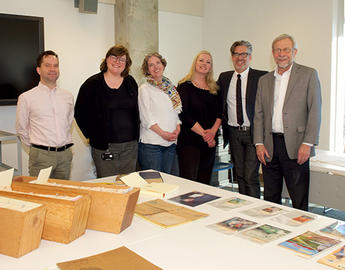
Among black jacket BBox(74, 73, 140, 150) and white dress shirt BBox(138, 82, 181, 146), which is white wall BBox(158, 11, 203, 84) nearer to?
white dress shirt BBox(138, 82, 181, 146)

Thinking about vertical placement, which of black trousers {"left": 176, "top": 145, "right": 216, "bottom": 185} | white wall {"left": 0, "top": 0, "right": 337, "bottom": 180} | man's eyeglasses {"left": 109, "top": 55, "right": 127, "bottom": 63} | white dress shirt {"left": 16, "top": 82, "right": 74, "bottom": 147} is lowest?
black trousers {"left": 176, "top": 145, "right": 216, "bottom": 185}

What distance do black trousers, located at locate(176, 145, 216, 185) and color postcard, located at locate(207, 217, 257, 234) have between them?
1.69 metres

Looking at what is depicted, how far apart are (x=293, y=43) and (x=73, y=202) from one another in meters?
2.21

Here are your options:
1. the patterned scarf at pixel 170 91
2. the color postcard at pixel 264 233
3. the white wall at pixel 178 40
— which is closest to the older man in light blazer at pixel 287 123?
the patterned scarf at pixel 170 91

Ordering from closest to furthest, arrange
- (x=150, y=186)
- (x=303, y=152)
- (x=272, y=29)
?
1. (x=150, y=186)
2. (x=303, y=152)
3. (x=272, y=29)

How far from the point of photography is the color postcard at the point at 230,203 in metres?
1.81

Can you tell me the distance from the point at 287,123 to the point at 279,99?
0.70ft

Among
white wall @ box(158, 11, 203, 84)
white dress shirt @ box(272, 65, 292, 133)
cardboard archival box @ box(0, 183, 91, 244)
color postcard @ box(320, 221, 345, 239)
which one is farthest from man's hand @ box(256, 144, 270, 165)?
white wall @ box(158, 11, 203, 84)

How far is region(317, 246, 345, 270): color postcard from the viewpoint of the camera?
1224 millimetres

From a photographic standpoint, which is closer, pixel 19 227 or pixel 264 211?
pixel 19 227

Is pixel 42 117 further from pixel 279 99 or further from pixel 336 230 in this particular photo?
pixel 336 230

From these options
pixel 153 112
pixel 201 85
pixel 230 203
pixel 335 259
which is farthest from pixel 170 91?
pixel 335 259

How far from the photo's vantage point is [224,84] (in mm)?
3502

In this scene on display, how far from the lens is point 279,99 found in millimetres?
2928
